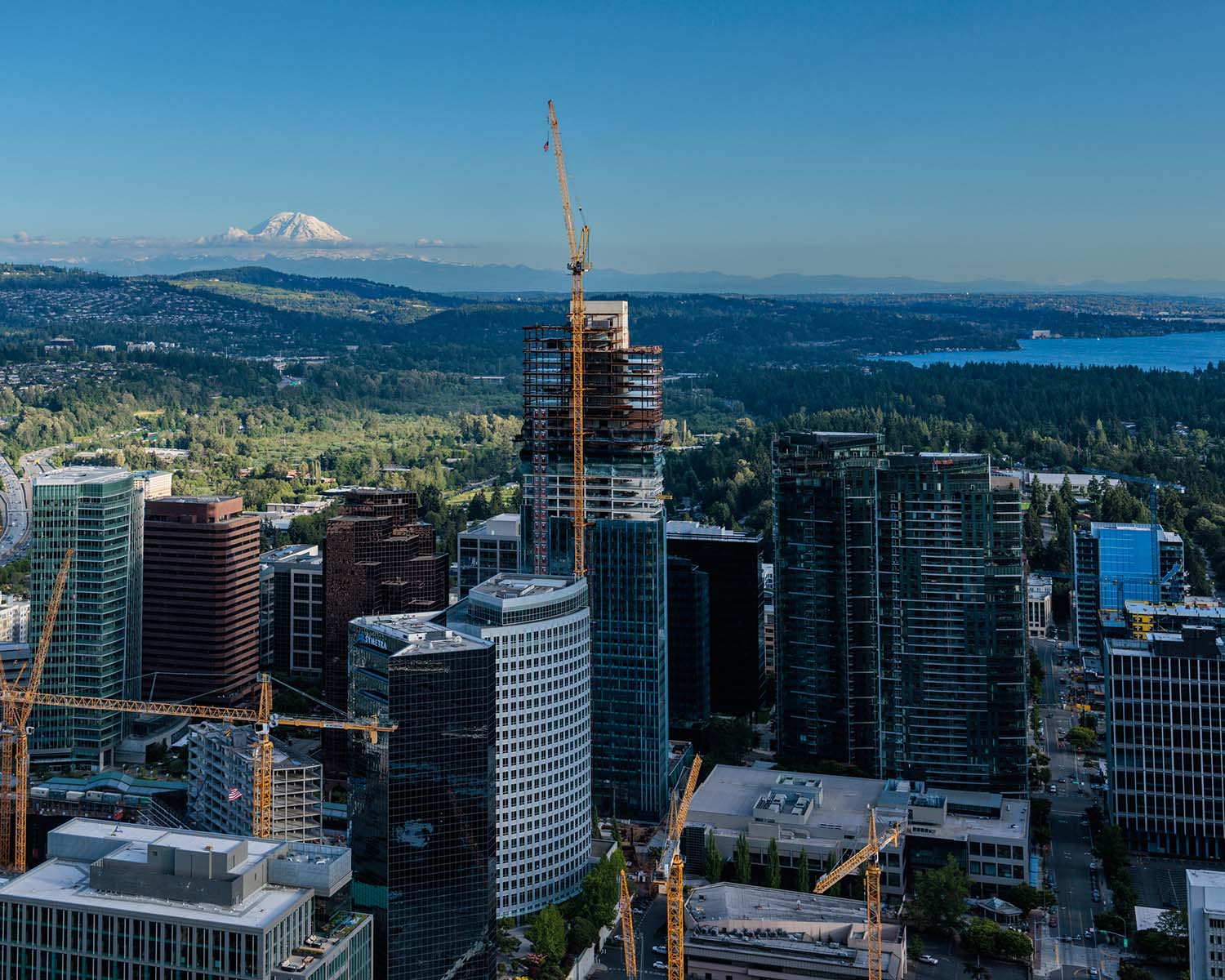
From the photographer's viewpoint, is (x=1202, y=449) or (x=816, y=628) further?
(x=1202, y=449)

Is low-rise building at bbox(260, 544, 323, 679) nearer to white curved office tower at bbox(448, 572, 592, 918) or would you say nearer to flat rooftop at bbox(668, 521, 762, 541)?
flat rooftop at bbox(668, 521, 762, 541)

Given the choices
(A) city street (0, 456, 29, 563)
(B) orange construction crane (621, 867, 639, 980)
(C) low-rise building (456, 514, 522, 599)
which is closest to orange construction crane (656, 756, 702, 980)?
(B) orange construction crane (621, 867, 639, 980)

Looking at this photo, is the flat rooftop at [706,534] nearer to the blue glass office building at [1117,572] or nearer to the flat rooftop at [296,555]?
the flat rooftop at [296,555]

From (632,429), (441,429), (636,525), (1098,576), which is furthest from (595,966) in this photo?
(441,429)

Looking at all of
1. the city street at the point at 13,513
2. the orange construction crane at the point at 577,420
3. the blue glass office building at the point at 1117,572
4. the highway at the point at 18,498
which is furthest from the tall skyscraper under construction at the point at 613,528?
the city street at the point at 13,513

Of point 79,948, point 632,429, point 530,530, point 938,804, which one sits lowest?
point 938,804

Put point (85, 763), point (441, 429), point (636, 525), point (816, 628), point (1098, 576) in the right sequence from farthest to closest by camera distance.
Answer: point (441, 429) < point (1098, 576) < point (85, 763) < point (816, 628) < point (636, 525)

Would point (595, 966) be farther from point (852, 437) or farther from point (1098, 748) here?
point (1098, 748)
